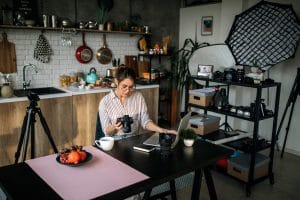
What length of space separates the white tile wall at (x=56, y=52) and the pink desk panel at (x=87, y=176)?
2.61m

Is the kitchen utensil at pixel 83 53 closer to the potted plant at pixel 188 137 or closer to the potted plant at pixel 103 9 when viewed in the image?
the potted plant at pixel 103 9

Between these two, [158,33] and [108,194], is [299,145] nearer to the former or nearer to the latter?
[158,33]

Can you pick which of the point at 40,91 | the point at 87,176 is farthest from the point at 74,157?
the point at 40,91

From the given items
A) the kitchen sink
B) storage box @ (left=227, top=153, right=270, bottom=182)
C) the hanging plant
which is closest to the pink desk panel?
storage box @ (left=227, top=153, right=270, bottom=182)

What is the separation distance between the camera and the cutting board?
3805mm

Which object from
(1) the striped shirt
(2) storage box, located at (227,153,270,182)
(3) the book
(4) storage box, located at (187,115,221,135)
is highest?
(1) the striped shirt

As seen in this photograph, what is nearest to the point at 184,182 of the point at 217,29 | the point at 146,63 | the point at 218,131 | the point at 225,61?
the point at 218,131

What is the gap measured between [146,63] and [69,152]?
3.64 metres

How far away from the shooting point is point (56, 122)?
378cm

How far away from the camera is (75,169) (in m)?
1.72

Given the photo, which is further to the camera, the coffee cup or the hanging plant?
the hanging plant

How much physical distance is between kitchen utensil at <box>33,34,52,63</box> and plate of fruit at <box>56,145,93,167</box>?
→ 267 centimetres

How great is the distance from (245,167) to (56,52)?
3.11 metres

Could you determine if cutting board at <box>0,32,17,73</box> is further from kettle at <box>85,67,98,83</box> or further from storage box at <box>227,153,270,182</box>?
storage box at <box>227,153,270,182</box>
